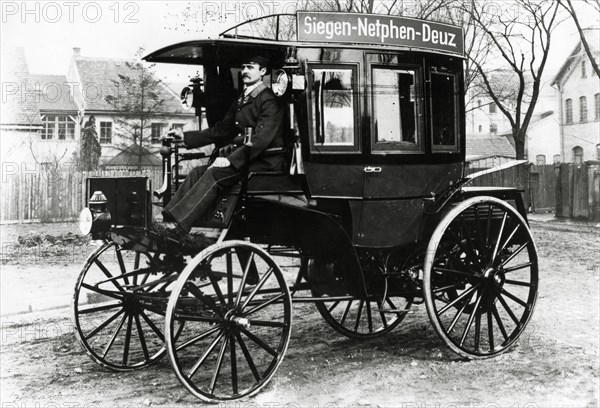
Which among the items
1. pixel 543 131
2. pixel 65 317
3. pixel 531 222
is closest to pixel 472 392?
pixel 65 317

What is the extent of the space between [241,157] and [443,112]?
75.1 inches

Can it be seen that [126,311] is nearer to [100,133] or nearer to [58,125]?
[58,125]

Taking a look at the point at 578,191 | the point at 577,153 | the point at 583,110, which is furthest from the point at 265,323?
the point at 577,153

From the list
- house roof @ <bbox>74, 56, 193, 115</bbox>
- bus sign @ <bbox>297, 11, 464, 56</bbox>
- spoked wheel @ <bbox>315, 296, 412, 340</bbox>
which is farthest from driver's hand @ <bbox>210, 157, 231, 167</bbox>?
house roof @ <bbox>74, 56, 193, 115</bbox>

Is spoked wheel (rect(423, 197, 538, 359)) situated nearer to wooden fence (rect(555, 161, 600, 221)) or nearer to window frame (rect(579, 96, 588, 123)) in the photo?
wooden fence (rect(555, 161, 600, 221))

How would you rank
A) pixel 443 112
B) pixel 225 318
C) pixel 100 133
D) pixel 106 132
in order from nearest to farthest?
pixel 225 318, pixel 443 112, pixel 100 133, pixel 106 132

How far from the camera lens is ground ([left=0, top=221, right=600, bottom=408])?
4348mm

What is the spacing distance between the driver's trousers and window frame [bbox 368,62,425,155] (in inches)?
47.2

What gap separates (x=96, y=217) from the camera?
4.55 metres

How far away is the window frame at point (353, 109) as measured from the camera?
15.6ft

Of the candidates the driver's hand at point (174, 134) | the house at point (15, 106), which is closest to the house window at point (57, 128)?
the house at point (15, 106)

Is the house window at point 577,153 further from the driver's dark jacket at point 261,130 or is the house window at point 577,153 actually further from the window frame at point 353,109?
the driver's dark jacket at point 261,130

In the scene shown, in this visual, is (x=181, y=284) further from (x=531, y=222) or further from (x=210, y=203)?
(x=531, y=222)

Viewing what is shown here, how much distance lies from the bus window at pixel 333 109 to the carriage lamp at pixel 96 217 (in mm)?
1610
